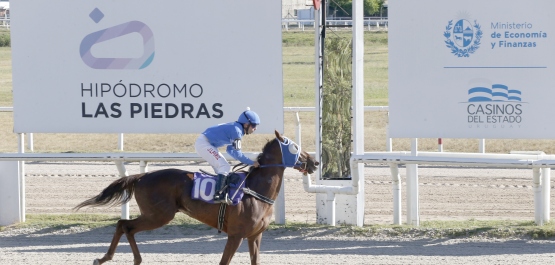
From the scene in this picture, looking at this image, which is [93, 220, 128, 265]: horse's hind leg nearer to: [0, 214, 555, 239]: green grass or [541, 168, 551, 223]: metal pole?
[0, 214, 555, 239]: green grass

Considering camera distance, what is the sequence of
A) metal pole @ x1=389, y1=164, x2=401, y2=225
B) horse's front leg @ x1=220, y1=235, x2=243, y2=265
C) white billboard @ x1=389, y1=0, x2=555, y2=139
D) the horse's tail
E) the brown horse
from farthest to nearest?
metal pole @ x1=389, y1=164, x2=401, y2=225 < white billboard @ x1=389, y1=0, x2=555, y2=139 < the horse's tail < the brown horse < horse's front leg @ x1=220, y1=235, x2=243, y2=265

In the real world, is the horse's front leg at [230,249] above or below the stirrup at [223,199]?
below

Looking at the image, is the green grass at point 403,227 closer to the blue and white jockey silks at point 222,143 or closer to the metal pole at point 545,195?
the metal pole at point 545,195

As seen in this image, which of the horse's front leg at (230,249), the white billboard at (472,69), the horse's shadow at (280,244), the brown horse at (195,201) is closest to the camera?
the horse's front leg at (230,249)

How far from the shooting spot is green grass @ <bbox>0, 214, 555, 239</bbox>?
440 inches

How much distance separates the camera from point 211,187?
30.4ft

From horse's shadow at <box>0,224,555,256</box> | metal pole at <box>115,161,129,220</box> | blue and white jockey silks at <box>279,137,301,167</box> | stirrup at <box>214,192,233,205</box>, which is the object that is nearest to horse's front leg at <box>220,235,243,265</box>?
stirrup at <box>214,192,233,205</box>

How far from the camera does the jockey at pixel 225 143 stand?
30.1 feet

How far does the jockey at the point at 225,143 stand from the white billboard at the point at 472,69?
2691 mm

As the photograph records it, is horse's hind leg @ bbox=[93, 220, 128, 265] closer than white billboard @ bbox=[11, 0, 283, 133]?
Yes

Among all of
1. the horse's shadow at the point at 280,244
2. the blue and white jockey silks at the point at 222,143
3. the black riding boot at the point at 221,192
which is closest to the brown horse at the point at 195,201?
the black riding boot at the point at 221,192

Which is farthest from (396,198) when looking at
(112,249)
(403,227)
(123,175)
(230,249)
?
(112,249)

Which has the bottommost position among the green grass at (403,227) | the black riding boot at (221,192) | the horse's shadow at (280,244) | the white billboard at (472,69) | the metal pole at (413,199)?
the horse's shadow at (280,244)

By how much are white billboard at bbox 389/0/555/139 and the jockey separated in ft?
8.83
